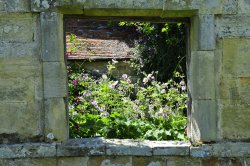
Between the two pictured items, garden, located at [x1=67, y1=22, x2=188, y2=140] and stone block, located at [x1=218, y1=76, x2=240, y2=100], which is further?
garden, located at [x1=67, y1=22, x2=188, y2=140]

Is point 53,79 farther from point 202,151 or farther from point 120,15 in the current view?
point 202,151

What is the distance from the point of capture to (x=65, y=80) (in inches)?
147

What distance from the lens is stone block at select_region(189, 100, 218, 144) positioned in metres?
3.77

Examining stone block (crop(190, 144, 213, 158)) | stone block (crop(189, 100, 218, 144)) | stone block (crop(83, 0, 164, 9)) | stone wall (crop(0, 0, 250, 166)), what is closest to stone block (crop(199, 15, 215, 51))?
stone wall (crop(0, 0, 250, 166))

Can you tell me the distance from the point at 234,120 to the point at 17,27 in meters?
2.10

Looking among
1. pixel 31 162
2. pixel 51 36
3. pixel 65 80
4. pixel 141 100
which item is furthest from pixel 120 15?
pixel 141 100

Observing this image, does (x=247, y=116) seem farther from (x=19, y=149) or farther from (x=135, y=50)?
(x=135, y=50)

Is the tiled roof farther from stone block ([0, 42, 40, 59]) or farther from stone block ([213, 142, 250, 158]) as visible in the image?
stone block ([213, 142, 250, 158])

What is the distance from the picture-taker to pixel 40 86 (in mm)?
3707

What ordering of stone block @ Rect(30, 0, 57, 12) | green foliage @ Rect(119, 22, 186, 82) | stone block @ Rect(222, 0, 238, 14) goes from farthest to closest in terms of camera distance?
green foliage @ Rect(119, 22, 186, 82) < stone block @ Rect(222, 0, 238, 14) < stone block @ Rect(30, 0, 57, 12)

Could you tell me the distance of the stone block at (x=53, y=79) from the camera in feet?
12.1

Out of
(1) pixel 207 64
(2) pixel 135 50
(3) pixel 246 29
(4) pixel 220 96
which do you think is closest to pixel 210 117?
(4) pixel 220 96

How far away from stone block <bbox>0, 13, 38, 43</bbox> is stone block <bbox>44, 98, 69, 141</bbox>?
60cm

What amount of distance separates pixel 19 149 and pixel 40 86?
58cm
